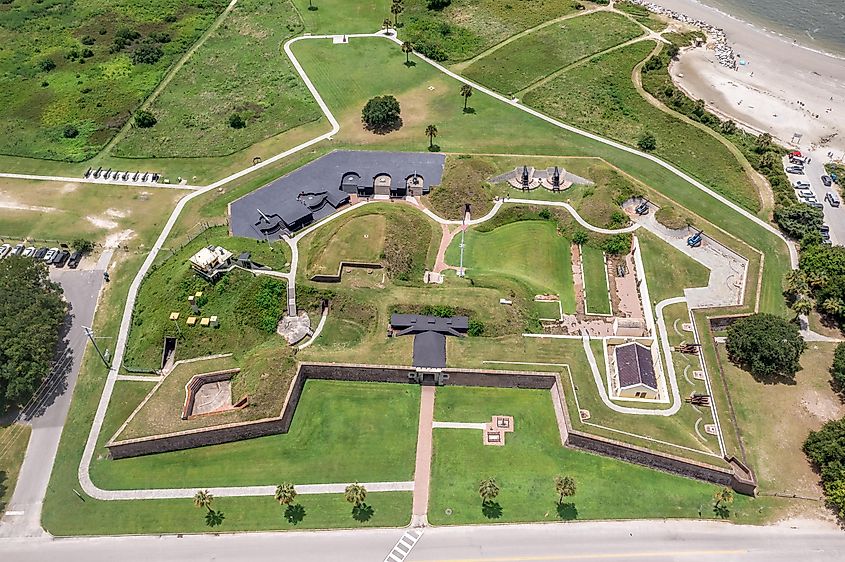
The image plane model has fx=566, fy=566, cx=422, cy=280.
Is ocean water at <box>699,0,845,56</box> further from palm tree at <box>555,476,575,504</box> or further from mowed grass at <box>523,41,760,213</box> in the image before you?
palm tree at <box>555,476,575,504</box>

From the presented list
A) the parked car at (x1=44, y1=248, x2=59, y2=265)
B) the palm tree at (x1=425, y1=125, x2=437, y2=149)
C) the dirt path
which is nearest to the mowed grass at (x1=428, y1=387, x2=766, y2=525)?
the palm tree at (x1=425, y1=125, x2=437, y2=149)

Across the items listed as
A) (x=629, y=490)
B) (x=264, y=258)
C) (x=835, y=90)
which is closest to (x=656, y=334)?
(x=629, y=490)

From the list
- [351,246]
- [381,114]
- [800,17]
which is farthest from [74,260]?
[800,17]

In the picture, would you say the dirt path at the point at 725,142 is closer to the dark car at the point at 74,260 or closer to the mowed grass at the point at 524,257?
the mowed grass at the point at 524,257

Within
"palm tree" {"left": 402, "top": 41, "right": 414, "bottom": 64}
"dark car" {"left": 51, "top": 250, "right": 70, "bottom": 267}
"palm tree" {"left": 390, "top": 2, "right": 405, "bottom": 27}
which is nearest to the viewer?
"dark car" {"left": 51, "top": 250, "right": 70, "bottom": 267}

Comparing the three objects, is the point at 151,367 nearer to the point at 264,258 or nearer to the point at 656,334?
the point at 264,258

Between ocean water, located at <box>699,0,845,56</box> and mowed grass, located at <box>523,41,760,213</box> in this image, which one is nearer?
mowed grass, located at <box>523,41,760,213</box>
